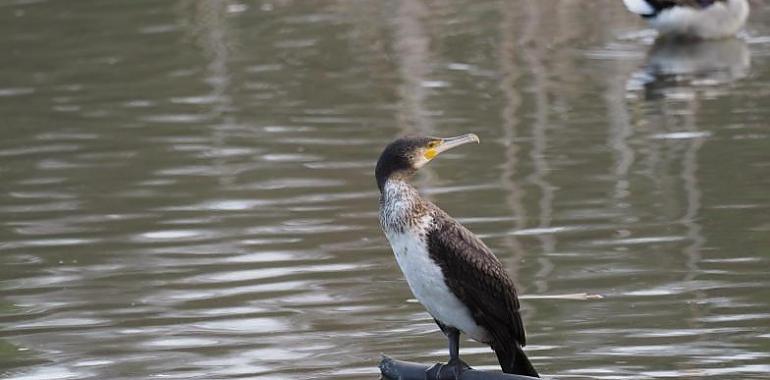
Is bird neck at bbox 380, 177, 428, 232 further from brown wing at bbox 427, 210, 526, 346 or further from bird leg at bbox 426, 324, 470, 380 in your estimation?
bird leg at bbox 426, 324, 470, 380

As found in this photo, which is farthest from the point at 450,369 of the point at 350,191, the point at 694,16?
the point at 694,16

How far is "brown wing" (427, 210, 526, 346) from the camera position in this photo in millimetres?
6438

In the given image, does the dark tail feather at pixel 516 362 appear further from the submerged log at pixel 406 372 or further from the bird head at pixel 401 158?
the bird head at pixel 401 158

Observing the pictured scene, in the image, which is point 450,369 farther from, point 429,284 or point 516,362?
point 429,284

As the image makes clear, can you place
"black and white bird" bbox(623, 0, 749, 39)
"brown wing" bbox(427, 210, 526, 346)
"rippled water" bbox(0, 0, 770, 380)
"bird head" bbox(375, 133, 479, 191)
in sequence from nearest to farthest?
"brown wing" bbox(427, 210, 526, 346) → "bird head" bbox(375, 133, 479, 191) → "rippled water" bbox(0, 0, 770, 380) → "black and white bird" bbox(623, 0, 749, 39)

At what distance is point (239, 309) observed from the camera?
29.0 ft

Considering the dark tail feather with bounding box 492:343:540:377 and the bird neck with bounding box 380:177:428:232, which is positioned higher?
the bird neck with bounding box 380:177:428:232

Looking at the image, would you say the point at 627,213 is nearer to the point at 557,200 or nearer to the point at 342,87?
the point at 557,200

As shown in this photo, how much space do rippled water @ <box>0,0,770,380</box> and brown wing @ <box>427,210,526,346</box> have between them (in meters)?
0.91

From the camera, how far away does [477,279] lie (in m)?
6.49

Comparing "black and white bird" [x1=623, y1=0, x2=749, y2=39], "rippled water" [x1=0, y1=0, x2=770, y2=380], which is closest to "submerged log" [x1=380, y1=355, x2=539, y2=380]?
"rippled water" [x1=0, y1=0, x2=770, y2=380]

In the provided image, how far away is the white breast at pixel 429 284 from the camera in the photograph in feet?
21.1

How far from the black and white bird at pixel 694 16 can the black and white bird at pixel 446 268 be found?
38.0ft

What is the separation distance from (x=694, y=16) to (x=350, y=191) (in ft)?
24.8
